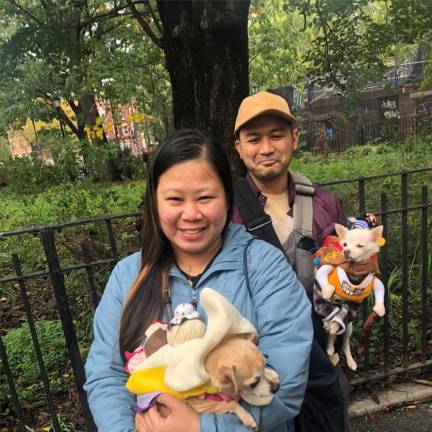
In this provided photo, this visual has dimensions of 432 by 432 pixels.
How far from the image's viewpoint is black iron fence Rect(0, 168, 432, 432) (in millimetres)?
2402

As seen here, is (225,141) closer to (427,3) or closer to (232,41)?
(232,41)

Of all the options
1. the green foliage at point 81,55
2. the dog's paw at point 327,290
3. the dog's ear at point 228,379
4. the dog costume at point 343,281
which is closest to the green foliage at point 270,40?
the green foliage at point 81,55

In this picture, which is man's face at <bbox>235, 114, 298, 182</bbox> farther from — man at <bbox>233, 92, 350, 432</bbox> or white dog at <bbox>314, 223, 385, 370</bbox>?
white dog at <bbox>314, 223, 385, 370</bbox>

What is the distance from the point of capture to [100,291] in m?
3.75

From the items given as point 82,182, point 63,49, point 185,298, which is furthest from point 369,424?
point 63,49

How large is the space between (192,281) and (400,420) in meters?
2.20

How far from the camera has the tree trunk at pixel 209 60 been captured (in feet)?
11.3

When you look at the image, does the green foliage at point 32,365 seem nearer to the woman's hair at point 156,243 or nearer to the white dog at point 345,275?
the woman's hair at point 156,243

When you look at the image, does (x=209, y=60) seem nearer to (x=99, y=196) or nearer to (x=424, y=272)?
(x=424, y=272)

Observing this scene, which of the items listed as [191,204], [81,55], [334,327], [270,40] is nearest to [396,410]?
[334,327]

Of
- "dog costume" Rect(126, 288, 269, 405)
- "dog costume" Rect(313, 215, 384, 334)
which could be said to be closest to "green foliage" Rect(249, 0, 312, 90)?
"dog costume" Rect(313, 215, 384, 334)

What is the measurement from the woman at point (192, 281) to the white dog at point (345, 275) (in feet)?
0.88

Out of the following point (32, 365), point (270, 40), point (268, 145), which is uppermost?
point (270, 40)

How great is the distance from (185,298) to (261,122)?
0.80 meters
